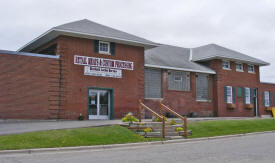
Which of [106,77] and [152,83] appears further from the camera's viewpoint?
[152,83]

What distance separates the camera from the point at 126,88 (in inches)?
928

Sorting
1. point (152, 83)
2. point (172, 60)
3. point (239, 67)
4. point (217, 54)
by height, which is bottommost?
point (152, 83)

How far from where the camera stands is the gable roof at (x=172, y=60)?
26.7 metres

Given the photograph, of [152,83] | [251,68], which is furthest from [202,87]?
[251,68]

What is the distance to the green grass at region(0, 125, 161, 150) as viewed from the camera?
12.0 metres

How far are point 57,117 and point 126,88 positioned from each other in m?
5.47

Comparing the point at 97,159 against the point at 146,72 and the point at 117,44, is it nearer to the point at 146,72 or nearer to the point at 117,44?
the point at 117,44

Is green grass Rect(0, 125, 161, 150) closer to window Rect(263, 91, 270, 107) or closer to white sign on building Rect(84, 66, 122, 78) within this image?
white sign on building Rect(84, 66, 122, 78)

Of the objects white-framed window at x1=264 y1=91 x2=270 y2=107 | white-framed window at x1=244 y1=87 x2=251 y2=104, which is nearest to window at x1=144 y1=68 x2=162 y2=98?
white-framed window at x1=244 y1=87 x2=251 y2=104

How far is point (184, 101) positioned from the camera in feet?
90.9

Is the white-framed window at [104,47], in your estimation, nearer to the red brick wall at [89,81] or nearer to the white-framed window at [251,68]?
the red brick wall at [89,81]

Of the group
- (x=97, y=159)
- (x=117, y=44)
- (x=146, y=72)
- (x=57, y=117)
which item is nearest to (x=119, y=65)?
(x=117, y=44)

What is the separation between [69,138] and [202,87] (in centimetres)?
1840

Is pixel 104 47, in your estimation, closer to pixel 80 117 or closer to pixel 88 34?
pixel 88 34
